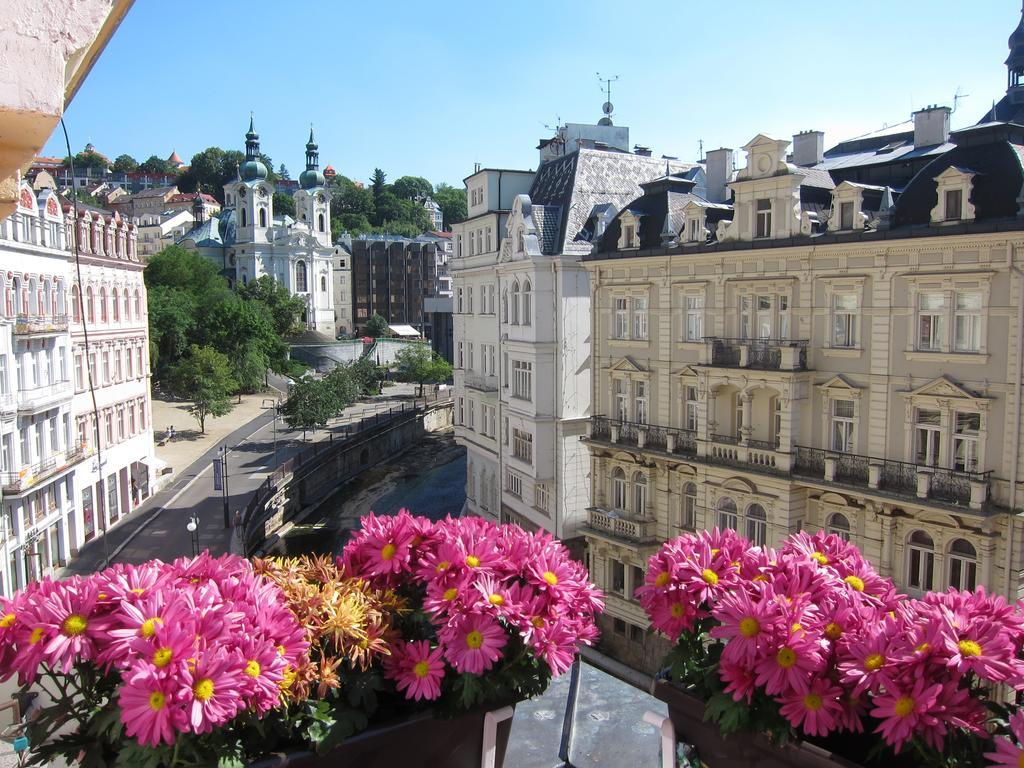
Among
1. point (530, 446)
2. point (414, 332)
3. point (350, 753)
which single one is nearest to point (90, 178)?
point (414, 332)

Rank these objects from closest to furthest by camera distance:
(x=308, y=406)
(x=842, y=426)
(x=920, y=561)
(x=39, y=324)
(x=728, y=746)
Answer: (x=728, y=746), (x=920, y=561), (x=842, y=426), (x=39, y=324), (x=308, y=406)

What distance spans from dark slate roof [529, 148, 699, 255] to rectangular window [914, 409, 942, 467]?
10655mm

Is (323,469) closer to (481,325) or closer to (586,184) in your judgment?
(481,325)

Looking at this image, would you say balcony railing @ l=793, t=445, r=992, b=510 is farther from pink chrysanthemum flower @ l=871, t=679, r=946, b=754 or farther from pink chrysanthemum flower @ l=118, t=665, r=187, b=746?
pink chrysanthemum flower @ l=118, t=665, r=187, b=746

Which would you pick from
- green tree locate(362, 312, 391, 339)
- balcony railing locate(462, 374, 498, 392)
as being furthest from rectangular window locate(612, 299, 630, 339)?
green tree locate(362, 312, 391, 339)

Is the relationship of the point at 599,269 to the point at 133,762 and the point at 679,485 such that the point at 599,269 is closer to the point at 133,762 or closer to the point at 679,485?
the point at 679,485

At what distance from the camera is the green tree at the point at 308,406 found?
158 feet

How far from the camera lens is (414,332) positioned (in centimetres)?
9494

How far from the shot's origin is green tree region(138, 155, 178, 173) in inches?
6020

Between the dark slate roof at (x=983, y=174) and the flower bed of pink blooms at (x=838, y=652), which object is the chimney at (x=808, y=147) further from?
the flower bed of pink blooms at (x=838, y=652)

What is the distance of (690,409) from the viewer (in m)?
19.9

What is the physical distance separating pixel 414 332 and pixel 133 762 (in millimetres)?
93126

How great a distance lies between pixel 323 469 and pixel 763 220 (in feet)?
96.0

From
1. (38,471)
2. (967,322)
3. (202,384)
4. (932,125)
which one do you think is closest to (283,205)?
(202,384)
